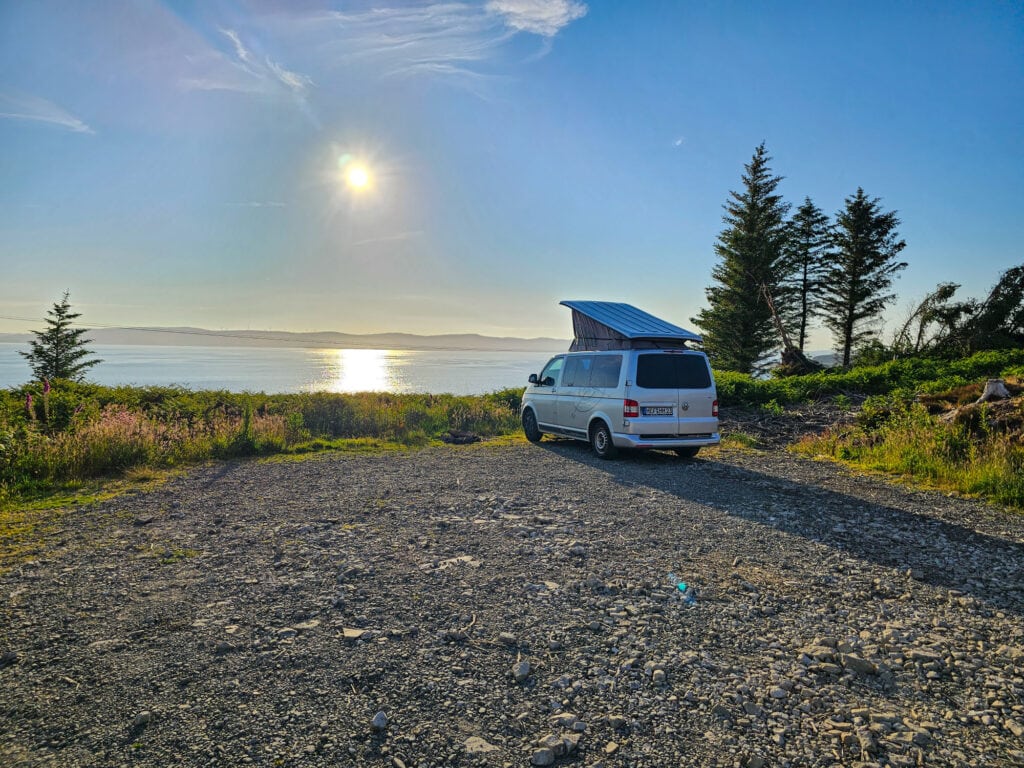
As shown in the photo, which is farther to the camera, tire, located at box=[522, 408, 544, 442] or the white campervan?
tire, located at box=[522, 408, 544, 442]

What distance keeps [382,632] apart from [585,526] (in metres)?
3.04

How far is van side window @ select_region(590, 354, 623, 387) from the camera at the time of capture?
421 inches

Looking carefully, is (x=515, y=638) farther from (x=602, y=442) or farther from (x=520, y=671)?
(x=602, y=442)

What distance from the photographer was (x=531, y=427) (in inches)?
539

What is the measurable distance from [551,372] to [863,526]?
7.44 meters

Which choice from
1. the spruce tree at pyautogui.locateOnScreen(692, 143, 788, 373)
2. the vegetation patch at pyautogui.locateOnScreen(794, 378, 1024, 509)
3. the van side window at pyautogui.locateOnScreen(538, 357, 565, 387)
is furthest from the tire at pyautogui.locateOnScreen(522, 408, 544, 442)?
the spruce tree at pyautogui.locateOnScreen(692, 143, 788, 373)

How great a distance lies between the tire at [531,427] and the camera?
44.5 ft

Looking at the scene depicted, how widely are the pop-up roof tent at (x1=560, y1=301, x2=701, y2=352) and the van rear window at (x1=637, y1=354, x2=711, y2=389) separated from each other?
61cm

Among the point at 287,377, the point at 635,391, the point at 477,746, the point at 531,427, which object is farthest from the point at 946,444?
the point at 287,377

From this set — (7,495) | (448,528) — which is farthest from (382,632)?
(7,495)

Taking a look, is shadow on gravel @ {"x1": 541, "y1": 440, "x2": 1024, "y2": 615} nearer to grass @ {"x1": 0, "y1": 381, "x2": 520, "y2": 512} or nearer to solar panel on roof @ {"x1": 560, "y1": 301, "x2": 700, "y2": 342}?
solar panel on roof @ {"x1": 560, "y1": 301, "x2": 700, "y2": 342}

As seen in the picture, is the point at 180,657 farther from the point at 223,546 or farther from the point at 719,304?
the point at 719,304

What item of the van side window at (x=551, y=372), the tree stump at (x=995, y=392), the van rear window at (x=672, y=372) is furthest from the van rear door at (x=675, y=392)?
the tree stump at (x=995, y=392)

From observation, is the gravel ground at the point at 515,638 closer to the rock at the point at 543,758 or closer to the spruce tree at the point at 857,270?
the rock at the point at 543,758
